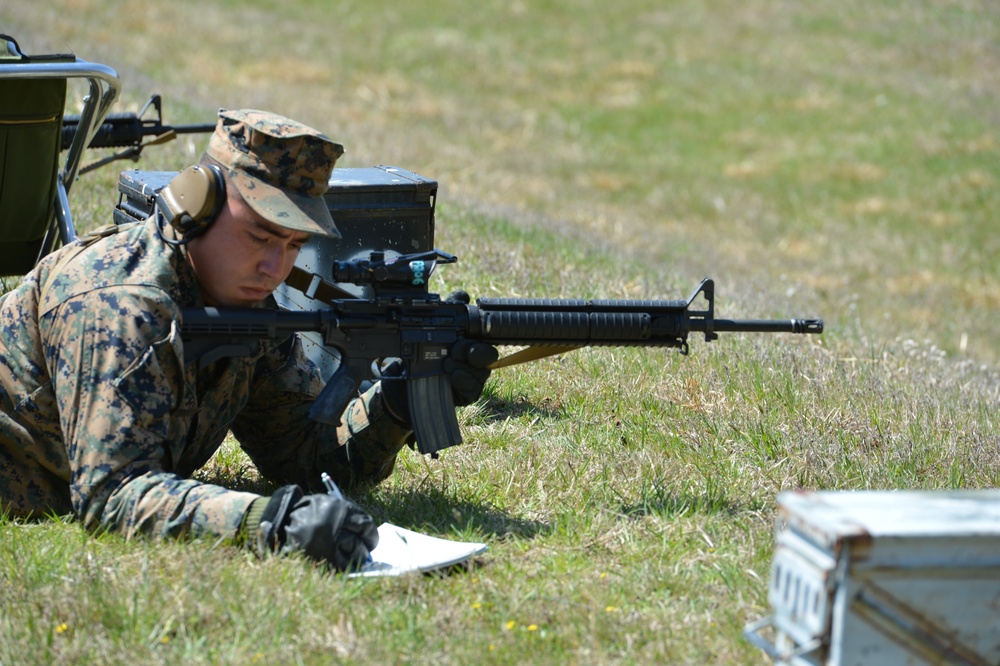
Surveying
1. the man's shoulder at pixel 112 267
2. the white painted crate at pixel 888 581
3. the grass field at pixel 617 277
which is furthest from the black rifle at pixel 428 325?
the white painted crate at pixel 888 581

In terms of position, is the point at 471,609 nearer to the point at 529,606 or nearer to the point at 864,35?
the point at 529,606

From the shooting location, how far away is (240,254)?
391 centimetres

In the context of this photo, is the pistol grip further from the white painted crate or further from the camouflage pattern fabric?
the white painted crate

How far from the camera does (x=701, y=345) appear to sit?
6.76 m

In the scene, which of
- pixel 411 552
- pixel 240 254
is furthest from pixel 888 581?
pixel 240 254

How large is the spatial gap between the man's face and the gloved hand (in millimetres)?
587

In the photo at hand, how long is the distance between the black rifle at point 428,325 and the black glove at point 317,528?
0.52 metres

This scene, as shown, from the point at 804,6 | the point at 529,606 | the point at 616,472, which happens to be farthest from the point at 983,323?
the point at 804,6

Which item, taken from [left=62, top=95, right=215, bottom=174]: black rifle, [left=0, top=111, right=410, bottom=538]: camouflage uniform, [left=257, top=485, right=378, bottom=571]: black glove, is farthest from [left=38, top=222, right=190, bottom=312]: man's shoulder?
[left=62, top=95, right=215, bottom=174]: black rifle

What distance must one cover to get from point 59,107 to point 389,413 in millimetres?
2624

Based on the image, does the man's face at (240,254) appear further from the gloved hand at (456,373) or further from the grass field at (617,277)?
the grass field at (617,277)

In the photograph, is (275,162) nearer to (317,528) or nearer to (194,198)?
(194,198)

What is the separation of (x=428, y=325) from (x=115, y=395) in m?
1.16

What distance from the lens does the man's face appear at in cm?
383
